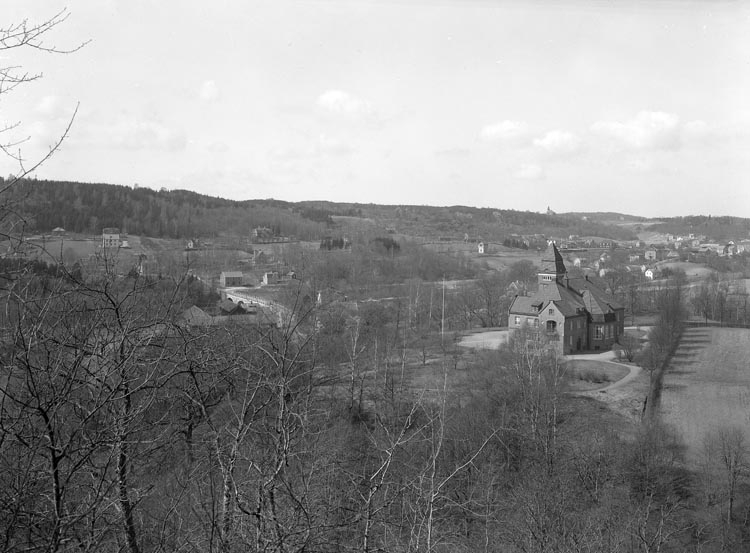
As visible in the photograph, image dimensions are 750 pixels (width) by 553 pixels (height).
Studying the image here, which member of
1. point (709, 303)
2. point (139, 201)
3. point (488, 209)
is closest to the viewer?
point (709, 303)

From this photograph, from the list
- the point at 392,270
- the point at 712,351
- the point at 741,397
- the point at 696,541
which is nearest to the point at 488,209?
the point at 392,270

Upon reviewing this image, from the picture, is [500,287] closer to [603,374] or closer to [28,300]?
[603,374]

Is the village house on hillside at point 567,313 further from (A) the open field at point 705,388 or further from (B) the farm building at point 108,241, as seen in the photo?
(B) the farm building at point 108,241

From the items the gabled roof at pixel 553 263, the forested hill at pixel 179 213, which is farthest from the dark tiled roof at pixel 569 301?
the forested hill at pixel 179 213

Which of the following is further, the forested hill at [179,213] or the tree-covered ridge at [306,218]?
the forested hill at [179,213]

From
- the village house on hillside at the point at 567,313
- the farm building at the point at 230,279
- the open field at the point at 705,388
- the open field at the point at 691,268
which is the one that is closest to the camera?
the open field at the point at 705,388

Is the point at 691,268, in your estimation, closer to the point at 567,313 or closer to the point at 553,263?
the point at 553,263

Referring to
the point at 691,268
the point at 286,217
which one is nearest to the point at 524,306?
the point at 691,268
